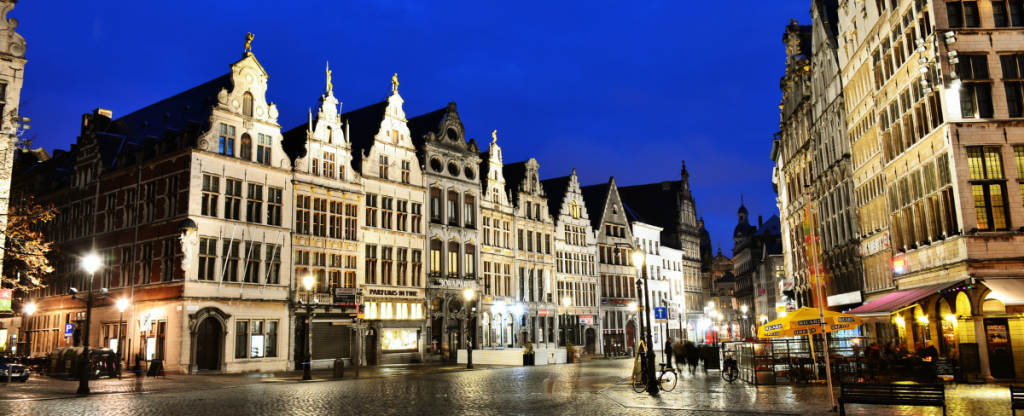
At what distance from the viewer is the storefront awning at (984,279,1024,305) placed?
872 inches

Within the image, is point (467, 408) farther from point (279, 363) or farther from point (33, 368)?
point (33, 368)

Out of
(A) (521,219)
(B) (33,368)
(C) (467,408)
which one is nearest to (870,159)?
(C) (467,408)

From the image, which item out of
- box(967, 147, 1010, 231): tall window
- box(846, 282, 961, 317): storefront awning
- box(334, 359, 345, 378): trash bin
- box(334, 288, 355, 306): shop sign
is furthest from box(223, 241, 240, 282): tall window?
box(967, 147, 1010, 231): tall window

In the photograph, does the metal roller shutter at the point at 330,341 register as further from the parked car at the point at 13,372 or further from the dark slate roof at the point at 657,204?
the dark slate roof at the point at 657,204

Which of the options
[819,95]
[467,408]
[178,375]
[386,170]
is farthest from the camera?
[386,170]

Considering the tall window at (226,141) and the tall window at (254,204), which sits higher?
the tall window at (226,141)

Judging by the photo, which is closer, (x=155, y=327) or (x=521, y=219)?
(x=155, y=327)

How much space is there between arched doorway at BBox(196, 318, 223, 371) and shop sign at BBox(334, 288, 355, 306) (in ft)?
20.4

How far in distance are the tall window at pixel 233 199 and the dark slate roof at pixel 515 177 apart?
2603 cm

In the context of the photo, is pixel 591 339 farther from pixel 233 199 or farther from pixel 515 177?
pixel 233 199

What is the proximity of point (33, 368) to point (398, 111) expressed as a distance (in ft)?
78.6

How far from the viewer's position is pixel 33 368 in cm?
3541

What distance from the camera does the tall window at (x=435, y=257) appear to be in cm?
4938

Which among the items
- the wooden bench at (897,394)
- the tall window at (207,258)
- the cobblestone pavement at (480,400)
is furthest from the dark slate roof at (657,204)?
the wooden bench at (897,394)
